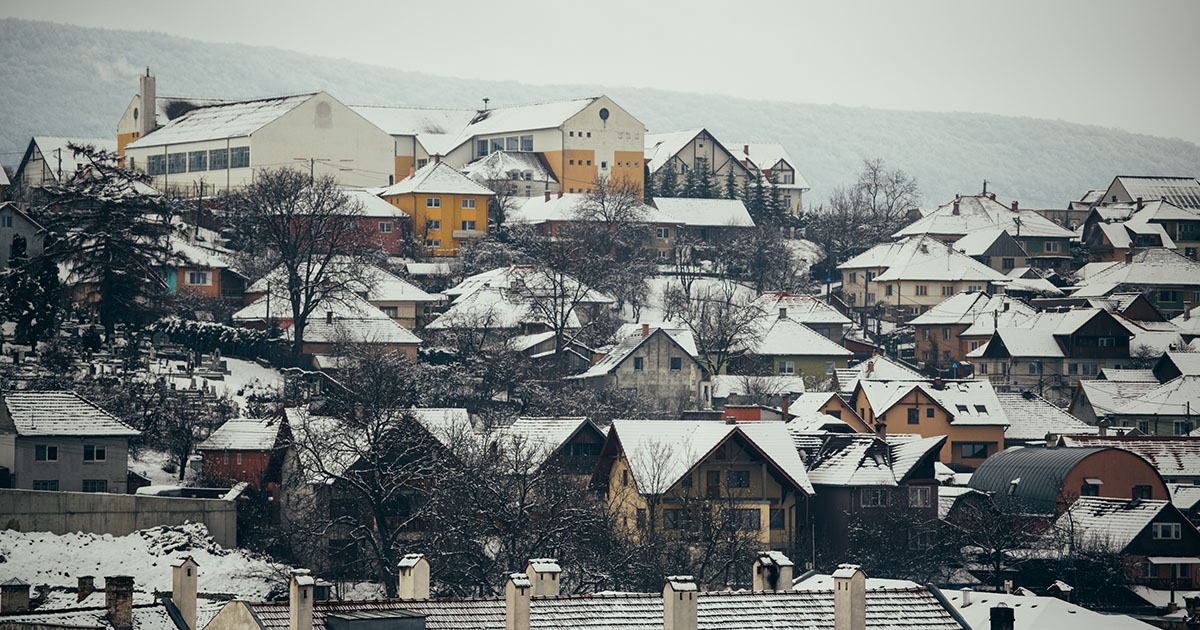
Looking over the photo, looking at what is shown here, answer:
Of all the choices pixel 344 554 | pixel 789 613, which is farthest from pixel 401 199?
pixel 789 613

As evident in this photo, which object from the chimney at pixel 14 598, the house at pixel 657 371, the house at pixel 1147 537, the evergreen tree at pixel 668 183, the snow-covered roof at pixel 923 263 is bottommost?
the house at pixel 1147 537

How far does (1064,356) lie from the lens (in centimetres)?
9550

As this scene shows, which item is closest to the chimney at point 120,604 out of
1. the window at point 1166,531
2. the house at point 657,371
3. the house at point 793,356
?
the window at point 1166,531

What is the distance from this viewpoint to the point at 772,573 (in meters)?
37.5

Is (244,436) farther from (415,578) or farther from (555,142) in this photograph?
(555,142)

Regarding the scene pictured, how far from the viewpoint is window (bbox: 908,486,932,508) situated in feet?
209

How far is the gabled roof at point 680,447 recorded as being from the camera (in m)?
60.7

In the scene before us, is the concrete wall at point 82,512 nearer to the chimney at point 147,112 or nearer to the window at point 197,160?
the window at point 197,160

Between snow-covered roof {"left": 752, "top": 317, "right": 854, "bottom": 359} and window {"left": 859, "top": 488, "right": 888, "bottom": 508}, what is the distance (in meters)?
27.4

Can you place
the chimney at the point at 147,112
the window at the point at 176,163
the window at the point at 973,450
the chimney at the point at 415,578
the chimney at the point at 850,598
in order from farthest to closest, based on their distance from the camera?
the chimney at the point at 147,112 < the window at the point at 176,163 < the window at the point at 973,450 < the chimney at the point at 415,578 < the chimney at the point at 850,598

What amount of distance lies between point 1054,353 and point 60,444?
5090 centimetres

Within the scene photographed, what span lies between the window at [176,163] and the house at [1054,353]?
133 ft

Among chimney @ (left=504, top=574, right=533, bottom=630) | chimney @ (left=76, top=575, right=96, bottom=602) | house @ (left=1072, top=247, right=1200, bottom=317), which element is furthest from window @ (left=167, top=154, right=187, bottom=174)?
chimney @ (left=504, top=574, right=533, bottom=630)

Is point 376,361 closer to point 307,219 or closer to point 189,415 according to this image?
point 189,415
